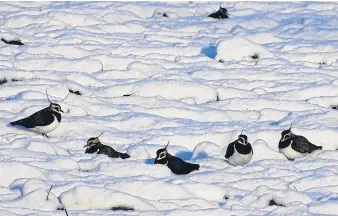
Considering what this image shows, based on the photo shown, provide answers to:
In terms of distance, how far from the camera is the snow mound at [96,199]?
8695 millimetres

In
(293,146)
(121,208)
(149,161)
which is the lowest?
(149,161)

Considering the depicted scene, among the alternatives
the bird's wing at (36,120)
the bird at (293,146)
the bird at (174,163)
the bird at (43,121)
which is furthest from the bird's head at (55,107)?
the bird at (293,146)

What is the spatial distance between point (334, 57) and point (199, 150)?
637cm

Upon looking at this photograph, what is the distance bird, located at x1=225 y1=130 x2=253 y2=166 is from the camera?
10758 millimetres

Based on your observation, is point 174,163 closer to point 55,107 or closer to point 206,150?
point 206,150

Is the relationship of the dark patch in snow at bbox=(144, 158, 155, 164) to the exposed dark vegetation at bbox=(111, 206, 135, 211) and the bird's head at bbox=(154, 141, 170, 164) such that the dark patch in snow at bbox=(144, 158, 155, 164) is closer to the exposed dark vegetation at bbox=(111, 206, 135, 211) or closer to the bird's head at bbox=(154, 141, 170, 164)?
the bird's head at bbox=(154, 141, 170, 164)

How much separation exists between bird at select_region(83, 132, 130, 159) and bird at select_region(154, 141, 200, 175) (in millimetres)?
581

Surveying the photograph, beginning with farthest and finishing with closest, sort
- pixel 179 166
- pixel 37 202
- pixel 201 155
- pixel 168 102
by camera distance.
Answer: pixel 168 102
pixel 201 155
pixel 179 166
pixel 37 202

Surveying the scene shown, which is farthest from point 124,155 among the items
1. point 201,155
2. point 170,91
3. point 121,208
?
point 170,91

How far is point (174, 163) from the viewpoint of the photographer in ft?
34.7

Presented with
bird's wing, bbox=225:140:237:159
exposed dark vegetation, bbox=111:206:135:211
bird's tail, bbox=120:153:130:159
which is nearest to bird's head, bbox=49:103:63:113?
bird's tail, bbox=120:153:130:159

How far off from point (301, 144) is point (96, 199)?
12.9 ft

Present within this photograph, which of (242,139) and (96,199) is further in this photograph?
(242,139)

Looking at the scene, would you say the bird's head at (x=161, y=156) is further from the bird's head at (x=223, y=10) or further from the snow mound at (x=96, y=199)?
the bird's head at (x=223, y=10)
